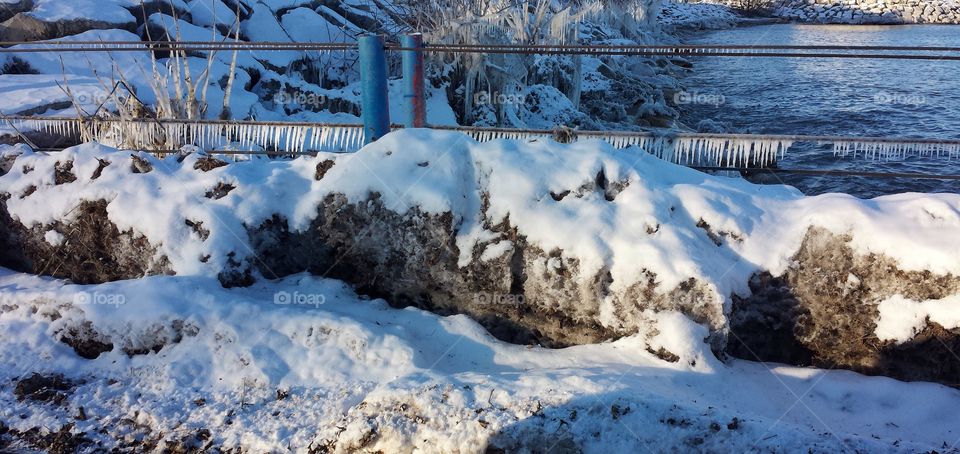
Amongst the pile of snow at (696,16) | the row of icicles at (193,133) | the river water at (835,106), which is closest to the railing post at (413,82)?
the row of icicles at (193,133)

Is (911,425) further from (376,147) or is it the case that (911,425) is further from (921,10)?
(921,10)

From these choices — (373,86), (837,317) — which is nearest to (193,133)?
(373,86)

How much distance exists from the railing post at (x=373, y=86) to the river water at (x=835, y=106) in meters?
6.03

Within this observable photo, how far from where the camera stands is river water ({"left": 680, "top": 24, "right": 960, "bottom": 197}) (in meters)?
9.39

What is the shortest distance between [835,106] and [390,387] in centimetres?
1370

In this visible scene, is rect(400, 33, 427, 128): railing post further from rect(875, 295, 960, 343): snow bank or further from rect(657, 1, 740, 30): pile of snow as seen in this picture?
rect(657, 1, 740, 30): pile of snow

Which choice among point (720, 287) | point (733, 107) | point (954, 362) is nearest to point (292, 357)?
point (720, 287)

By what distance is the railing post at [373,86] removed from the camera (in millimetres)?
4340

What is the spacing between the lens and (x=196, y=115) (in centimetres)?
629

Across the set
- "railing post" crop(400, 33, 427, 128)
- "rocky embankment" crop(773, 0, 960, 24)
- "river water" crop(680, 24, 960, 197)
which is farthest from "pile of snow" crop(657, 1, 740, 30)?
"railing post" crop(400, 33, 427, 128)

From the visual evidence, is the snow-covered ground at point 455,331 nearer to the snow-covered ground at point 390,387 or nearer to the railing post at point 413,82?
the snow-covered ground at point 390,387

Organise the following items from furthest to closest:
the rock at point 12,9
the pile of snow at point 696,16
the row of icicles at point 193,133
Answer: the pile of snow at point 696,16 → the rock at point 12,9 → the row of icicles at point 193,133

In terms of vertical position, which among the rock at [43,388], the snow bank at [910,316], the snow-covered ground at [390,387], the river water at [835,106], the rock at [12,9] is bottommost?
the river water at [835,106]

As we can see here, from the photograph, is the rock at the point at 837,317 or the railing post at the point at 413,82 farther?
the railing post at the point at 413,82
